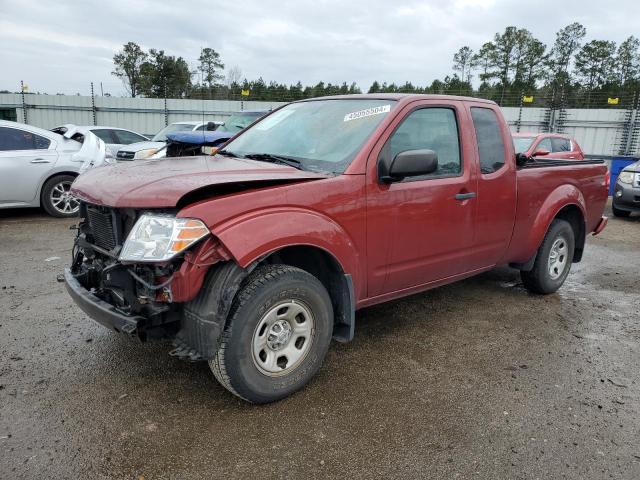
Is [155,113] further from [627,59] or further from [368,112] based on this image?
[627,59]

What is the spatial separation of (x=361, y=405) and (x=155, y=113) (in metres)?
22.7

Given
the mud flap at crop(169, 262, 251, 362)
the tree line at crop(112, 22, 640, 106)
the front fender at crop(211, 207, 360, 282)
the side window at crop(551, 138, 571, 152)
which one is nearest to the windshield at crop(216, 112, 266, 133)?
the side window at crop(551, 138, 571, 152)

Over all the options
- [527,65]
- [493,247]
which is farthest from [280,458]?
[527,65]

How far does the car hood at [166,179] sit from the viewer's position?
8.80 ft

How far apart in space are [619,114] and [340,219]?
2263 centimetres

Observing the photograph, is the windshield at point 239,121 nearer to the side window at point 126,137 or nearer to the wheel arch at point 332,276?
the side window at point 126,137

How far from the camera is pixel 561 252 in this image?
17.6 feet

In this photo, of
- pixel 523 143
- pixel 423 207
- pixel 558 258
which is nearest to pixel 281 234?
pixel 423 207

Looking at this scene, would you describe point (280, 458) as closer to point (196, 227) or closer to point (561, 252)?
point (196, 227)

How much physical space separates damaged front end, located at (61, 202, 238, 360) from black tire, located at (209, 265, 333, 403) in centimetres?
12

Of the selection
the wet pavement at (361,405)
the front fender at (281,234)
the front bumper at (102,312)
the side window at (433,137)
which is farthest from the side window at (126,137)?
the front fender at (281,234)

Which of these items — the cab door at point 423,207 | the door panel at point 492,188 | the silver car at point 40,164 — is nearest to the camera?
the cab door at point 423,207

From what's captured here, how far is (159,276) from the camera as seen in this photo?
272cm

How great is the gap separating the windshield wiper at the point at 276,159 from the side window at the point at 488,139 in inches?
64.7
